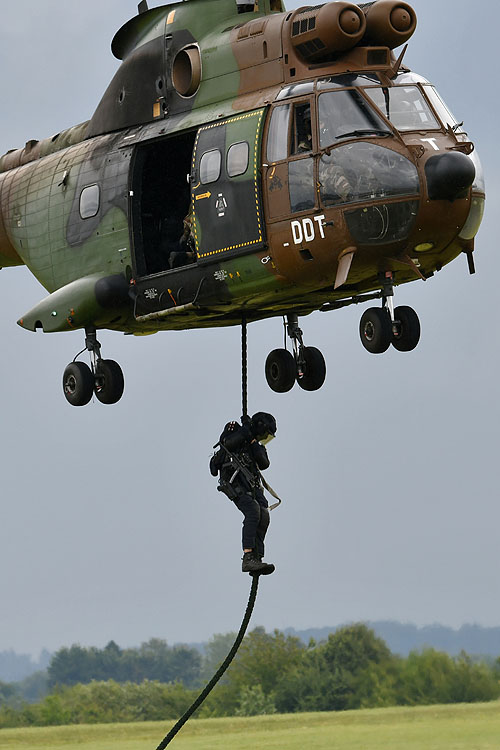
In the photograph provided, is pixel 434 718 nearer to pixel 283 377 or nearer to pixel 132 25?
pixel 283 377

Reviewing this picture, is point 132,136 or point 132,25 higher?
point 132,25

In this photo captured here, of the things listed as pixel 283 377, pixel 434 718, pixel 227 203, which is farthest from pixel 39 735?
pixel 227 203

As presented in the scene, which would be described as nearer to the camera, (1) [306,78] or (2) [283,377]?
(1) [306,78]

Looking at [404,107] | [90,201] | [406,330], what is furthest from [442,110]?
[90,201]

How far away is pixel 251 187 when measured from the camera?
2762 centimetres

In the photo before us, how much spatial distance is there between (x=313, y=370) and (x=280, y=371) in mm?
630

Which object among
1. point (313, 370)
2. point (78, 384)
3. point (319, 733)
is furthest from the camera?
point (319, 733)

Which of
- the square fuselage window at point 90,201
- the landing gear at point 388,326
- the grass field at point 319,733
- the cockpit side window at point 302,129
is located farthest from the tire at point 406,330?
the grass field at point 319,733

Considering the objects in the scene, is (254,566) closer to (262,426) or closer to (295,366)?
(262,426)

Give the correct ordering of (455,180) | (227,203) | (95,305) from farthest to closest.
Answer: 1. (95,305)
2. (227,203)
3. (455,180)

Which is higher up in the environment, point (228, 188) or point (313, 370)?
point (228, 188)

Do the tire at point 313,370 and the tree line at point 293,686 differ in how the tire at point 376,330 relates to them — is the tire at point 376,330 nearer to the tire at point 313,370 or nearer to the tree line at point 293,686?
the tire at point 313,370

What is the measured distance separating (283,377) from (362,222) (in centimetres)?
580

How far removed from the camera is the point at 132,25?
3203 centimetres
